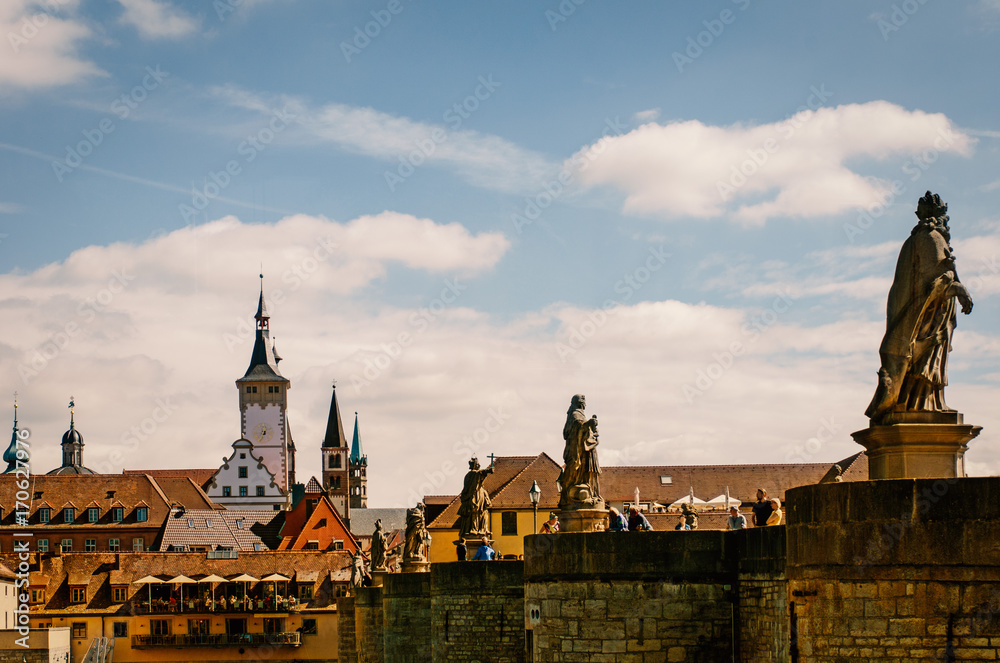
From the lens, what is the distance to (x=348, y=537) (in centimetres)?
8144

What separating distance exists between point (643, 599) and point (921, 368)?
17.3 feet

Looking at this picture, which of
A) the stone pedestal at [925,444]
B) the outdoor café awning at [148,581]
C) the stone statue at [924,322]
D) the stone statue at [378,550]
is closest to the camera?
the stone pedestal at [925,444]

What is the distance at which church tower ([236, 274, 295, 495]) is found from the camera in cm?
14275

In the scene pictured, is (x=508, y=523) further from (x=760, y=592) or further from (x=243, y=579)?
(x=760, y=592)

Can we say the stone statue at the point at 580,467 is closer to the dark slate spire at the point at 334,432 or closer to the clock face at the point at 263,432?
the clock face at the point at 263,432

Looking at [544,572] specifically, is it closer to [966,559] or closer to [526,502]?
[966,559]

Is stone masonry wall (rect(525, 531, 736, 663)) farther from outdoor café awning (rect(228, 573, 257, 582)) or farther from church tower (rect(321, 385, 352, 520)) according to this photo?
church tower (rect(321, 385, 352, 520))

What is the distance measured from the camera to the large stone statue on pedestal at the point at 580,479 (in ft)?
57.2

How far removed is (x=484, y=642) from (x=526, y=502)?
1848 inches

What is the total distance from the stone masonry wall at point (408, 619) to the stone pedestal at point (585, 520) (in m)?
10.6

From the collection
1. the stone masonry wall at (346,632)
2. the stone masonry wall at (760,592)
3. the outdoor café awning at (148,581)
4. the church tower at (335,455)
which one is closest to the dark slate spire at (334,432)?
the church tower at (335,455)

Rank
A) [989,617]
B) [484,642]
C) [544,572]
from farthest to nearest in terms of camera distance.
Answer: [484,642] → [544,572] → [989,617]

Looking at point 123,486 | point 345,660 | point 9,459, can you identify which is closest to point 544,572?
point 345,660

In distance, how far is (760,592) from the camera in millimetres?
14289
